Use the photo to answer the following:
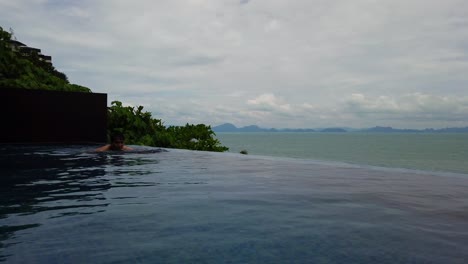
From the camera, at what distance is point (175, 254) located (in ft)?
10.5

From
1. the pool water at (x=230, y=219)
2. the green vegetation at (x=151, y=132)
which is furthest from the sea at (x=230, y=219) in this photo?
the green vegetation at (x=151, y=132)

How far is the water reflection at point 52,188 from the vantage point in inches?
185

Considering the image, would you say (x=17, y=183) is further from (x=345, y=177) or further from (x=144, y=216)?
(x=345, y=177)

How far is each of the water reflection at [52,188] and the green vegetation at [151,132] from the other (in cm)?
1372

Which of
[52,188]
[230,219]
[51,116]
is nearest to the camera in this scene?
[230,219]

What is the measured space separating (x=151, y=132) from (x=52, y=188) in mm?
21635

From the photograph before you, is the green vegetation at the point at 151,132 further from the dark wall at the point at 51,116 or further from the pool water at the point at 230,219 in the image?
the pool water at the point at 230,219

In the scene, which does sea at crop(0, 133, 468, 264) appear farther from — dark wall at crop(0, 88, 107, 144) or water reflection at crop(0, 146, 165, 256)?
dark wall at crop(0, 88, 107, 144)

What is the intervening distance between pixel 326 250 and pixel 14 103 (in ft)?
64.9

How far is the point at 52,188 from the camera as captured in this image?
22.1 ft

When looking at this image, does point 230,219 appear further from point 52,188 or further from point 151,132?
point 151,132

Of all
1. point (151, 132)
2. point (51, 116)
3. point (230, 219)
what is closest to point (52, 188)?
point (230, 219)

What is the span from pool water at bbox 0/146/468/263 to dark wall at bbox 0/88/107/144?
1239 cm

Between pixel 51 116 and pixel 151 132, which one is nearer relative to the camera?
pixel 51 116
